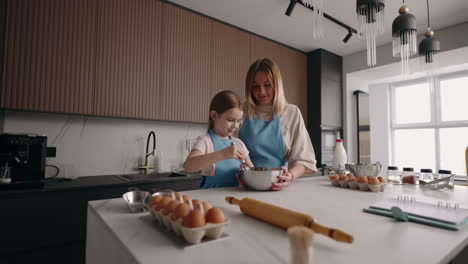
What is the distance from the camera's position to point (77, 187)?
5.55 feet

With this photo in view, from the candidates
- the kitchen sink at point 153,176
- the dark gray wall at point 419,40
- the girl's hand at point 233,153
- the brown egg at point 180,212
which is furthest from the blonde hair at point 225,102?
the dark gray wall at point 419,40

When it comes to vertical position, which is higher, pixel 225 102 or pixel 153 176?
pixel 225 102

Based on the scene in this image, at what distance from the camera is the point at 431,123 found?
445 cm

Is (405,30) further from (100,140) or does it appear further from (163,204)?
(100,140)

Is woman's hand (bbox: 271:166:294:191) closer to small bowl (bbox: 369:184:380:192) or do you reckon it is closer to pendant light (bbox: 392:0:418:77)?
small bowl (bbox: 369:184:380:192)

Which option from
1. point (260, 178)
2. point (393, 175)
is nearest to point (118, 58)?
point (260, 178)

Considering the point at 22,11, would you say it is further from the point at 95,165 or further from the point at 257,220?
the point at 257,220

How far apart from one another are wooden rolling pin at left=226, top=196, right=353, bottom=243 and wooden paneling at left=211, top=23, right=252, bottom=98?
227 cm

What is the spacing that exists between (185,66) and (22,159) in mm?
1603

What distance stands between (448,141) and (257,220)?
517 centimetres

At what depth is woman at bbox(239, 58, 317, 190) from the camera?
134cm

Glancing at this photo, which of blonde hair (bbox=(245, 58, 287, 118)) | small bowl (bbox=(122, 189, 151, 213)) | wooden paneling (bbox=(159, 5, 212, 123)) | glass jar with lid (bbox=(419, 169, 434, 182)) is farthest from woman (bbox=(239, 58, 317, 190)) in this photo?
wooden paneling (bbox=(159, 5, 212, 123))

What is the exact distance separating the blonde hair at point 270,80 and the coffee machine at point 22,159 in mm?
1467

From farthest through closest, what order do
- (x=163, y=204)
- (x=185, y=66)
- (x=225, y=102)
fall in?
(x=185, y=66), (x=225, y=102), (x=163, y=204)
